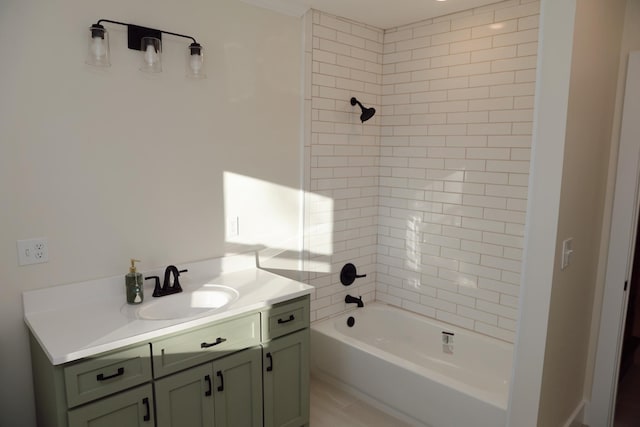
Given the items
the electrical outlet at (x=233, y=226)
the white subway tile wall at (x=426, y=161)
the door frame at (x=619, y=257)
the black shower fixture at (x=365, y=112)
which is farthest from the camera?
the black shower fixture at (x=365, y=112)

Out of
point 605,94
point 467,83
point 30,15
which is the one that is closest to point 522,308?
point 605,94

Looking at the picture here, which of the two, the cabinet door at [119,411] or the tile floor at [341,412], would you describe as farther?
the tile floor at [341,412]

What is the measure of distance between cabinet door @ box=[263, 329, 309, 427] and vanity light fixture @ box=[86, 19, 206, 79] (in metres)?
1.57

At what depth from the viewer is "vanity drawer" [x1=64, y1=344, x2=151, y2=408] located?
1.66 metres

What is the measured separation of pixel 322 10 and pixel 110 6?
1457 millimetres

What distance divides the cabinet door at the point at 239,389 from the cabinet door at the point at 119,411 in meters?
0.33

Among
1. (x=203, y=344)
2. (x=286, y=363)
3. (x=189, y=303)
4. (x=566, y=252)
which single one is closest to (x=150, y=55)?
(x=189, y=303)

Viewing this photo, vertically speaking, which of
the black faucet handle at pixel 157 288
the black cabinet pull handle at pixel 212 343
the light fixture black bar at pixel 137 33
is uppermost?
the light fixture black bar at pixel 137 33

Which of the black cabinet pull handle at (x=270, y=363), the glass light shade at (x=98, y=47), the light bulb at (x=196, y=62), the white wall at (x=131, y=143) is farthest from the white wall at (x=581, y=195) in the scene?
the glass light shade at (x=98, y=47)

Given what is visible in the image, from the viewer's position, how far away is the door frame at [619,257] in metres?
2.49

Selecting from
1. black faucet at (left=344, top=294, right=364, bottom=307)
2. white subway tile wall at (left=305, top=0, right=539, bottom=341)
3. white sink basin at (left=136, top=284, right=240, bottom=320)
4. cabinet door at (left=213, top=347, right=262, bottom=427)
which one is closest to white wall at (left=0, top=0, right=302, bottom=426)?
white sink basin at (left=136, top=284, right=240, bottom=320)

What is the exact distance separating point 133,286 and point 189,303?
0.32 m

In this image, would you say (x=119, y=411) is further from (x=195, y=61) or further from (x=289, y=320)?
(x=195, y=61)

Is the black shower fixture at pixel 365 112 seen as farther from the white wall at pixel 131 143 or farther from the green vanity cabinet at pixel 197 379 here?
the green vanity cabinet at pixel 197 379
